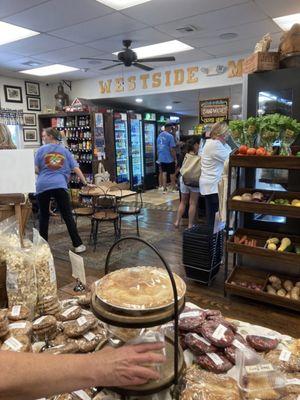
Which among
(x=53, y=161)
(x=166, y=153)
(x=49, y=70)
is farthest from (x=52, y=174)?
(x=166, y=153)

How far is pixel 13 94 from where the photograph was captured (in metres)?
7.19

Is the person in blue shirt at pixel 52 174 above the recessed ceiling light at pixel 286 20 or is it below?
below

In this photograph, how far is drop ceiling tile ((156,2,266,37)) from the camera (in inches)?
148

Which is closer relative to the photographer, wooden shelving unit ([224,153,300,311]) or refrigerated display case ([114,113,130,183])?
wooden shelving unit ([224,153,300,311])

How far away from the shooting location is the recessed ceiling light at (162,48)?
5.12 metres

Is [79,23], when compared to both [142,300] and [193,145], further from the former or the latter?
[142,300]

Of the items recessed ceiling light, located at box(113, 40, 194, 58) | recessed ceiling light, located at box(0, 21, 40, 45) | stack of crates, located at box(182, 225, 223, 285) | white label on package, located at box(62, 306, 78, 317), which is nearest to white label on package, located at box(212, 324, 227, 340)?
white label on package, located at box(62, 306, 78, 317)

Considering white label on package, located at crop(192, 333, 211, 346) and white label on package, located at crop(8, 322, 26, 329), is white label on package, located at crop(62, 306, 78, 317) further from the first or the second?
white label on package, located at crop(192, 333, 211, 346)

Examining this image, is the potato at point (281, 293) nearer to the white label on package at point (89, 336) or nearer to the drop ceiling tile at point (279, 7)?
the white label on package at point (89, 336)

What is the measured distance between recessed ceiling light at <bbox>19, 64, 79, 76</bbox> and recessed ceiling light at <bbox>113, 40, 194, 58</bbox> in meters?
1.53

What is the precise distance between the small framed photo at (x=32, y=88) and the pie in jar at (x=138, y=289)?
25.2 feet

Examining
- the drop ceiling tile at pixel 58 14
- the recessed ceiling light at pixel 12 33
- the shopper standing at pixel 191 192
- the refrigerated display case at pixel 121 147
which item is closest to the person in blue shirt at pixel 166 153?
the refrigerated display case at pixel 121 147

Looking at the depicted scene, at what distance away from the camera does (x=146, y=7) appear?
3.62 m

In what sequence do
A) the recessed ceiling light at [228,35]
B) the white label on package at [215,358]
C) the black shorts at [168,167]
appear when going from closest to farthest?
the white label on package at [215,358]
the recessed ceiling light at [228,35]
the black shorts at [168,167]
